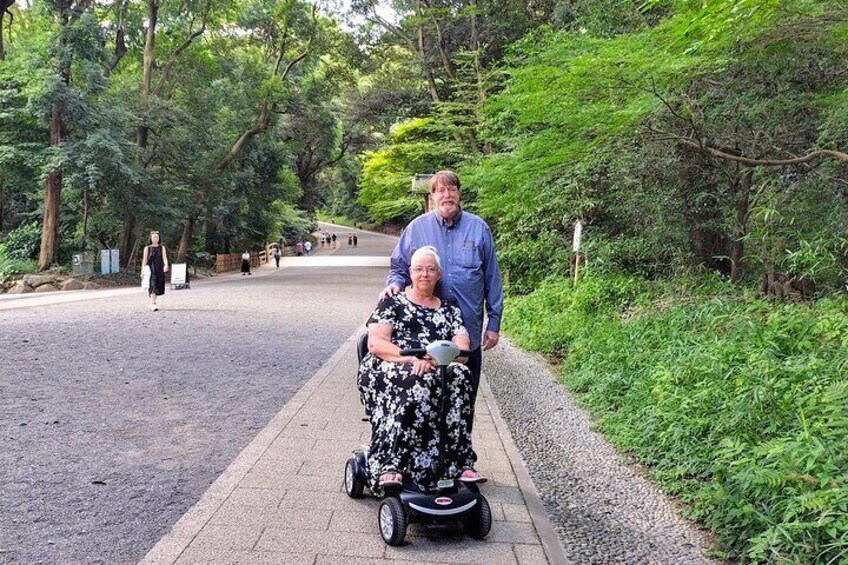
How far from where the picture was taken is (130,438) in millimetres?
4957

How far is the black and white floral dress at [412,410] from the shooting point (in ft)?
11.2

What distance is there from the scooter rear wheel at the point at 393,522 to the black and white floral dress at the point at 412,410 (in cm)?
21

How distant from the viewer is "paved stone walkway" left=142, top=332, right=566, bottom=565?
10.2 feet

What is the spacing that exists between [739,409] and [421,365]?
216 cm

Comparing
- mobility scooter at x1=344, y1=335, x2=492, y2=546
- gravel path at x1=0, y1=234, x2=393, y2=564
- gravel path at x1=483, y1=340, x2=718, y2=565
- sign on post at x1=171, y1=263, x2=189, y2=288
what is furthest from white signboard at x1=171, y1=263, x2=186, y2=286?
mobility scooter at x1=344, y1=335, x2=492, y2=546

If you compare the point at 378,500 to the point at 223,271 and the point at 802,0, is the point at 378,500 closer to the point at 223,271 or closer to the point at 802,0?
the point at 802,0

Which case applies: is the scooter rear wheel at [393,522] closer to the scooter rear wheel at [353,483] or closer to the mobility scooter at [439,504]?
the mobility scooter at [439,504]

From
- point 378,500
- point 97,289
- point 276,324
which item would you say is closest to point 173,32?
point 97,289

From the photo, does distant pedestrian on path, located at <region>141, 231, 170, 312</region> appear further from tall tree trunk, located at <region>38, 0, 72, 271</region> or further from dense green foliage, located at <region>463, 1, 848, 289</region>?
tall tree trunk, located at <region>38, 0, 72, 271</region>

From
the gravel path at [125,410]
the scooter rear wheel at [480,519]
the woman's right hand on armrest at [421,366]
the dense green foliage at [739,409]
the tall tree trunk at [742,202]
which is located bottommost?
the gravel path at [125,410]

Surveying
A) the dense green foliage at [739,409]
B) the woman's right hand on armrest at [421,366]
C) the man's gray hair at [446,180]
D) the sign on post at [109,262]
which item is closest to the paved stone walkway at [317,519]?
the woman's right hand on armrest at [421,366]

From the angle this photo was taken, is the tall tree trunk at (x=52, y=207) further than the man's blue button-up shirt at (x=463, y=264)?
Yes

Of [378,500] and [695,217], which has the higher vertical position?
[695,217]

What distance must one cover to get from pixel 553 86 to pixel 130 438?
5152 mm
